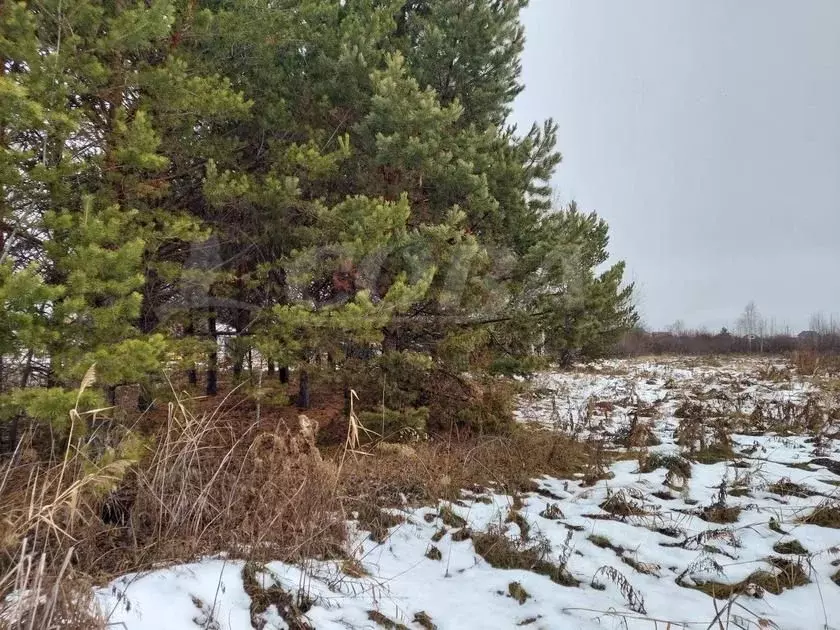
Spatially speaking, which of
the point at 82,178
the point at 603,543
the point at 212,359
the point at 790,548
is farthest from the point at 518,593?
the point at 212,359

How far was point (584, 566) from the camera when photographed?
314 cm

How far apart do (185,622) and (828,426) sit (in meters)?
7.25

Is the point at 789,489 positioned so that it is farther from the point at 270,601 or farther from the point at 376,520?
the point at 270,601

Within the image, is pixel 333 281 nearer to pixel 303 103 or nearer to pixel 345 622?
pixel 303 103

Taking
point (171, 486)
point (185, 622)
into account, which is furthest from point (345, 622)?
point (171, 486)

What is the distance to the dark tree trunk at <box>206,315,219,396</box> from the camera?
584cm

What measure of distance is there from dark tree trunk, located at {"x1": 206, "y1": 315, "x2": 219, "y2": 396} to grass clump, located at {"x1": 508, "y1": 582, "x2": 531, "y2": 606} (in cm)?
387

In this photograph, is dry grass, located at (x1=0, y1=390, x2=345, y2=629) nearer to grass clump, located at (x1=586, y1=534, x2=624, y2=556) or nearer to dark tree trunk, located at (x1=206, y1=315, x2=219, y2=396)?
grass clump, located at (x1=586, y1=534, x2=624, y2=556)

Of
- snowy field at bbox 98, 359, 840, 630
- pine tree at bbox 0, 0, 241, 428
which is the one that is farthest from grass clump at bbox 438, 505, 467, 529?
pine tree at bbox 0, 0, 241, 428

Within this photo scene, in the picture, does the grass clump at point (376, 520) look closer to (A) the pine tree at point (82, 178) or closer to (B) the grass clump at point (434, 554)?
(B) the grass clump at point (434, 554)

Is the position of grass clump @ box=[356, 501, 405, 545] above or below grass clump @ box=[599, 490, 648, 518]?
below

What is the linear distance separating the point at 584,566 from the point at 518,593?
1.84 ft

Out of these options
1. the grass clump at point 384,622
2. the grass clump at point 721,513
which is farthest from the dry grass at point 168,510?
the grass clump at point 721,513

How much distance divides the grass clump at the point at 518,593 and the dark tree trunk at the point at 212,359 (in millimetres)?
3866
